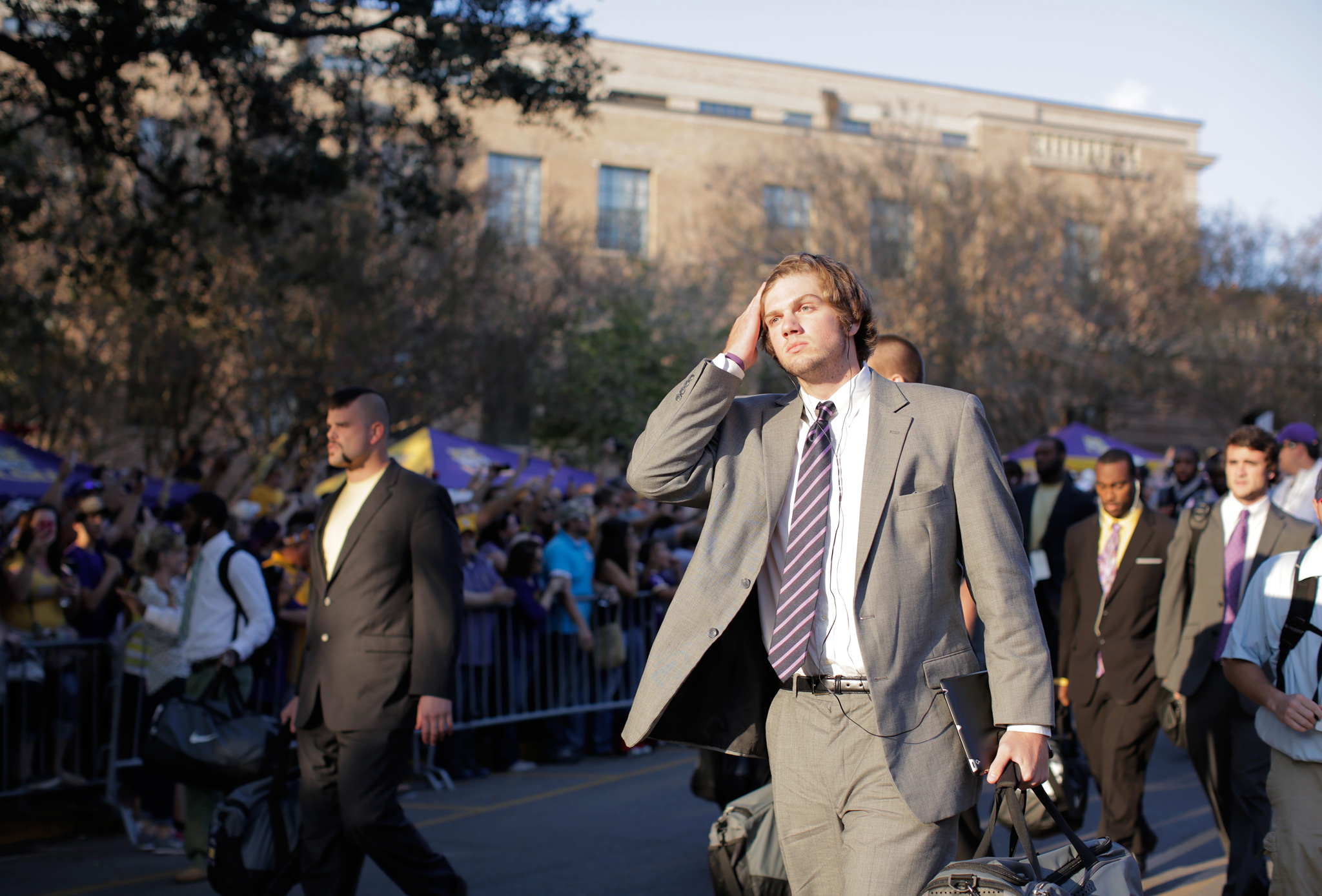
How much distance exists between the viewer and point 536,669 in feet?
32.8

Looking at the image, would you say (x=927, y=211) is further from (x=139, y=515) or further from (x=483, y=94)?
(x=139, y=515)

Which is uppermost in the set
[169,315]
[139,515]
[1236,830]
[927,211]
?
[927,211]

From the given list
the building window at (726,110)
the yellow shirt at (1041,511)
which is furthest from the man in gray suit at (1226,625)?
the building window at (726,110)

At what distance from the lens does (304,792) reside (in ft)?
15.9

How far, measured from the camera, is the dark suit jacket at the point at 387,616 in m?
4.79

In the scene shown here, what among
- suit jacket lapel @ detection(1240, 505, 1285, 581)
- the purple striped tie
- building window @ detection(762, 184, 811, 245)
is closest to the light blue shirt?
suit jacket lapel @ detection(1240, 505, 1285, 581)

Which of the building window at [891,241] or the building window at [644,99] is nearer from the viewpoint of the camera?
the building window at [891,241]

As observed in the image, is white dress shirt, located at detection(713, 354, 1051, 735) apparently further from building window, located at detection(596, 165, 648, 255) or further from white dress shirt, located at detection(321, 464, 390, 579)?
building window, located at detection(596, 165, 648, 255)

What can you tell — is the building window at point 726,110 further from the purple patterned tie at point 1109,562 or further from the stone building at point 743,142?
the purple patterned tie at point 1109,562

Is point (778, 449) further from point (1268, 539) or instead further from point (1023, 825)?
point (1268, 539)

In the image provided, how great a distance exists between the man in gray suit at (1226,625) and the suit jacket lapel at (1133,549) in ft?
1.03

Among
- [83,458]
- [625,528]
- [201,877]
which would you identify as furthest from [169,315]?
[201,877]

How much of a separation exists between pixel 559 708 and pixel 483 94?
5664 mm

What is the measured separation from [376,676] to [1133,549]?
400cm
